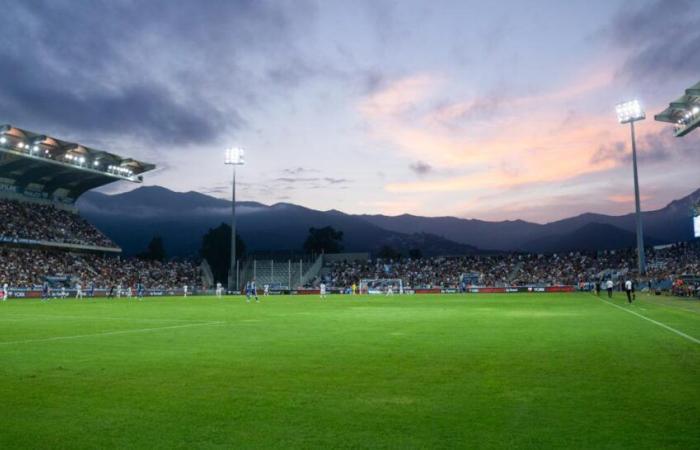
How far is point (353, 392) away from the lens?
23.9 ft

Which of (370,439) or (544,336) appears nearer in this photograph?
(370,439)

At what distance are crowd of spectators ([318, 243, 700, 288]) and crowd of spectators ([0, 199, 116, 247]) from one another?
108ft

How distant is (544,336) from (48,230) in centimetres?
6525

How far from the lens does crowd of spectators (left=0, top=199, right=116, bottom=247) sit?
199 ft

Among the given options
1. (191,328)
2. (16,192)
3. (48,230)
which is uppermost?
(16,192)

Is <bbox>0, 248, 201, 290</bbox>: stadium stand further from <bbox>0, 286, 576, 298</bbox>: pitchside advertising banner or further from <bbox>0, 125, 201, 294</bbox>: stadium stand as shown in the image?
<bbox>0, 286, 576, 298</bbox>: pitchside advertising banner

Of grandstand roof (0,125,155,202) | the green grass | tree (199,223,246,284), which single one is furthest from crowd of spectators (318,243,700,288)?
the green grass

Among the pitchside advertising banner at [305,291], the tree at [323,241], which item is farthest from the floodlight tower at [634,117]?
the tree at [323,241]

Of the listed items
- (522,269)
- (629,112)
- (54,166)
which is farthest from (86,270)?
(629,112)

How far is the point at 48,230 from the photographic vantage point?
214 ft

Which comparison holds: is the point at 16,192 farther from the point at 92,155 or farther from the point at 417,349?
the point at 417,349

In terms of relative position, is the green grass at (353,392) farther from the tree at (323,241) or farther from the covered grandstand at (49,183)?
the tree at (323,241)

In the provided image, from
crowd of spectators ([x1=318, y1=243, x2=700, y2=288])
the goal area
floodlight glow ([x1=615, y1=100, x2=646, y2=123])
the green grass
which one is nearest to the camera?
the green grass

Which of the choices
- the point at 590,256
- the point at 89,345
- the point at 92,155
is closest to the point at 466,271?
the point at 590,256
